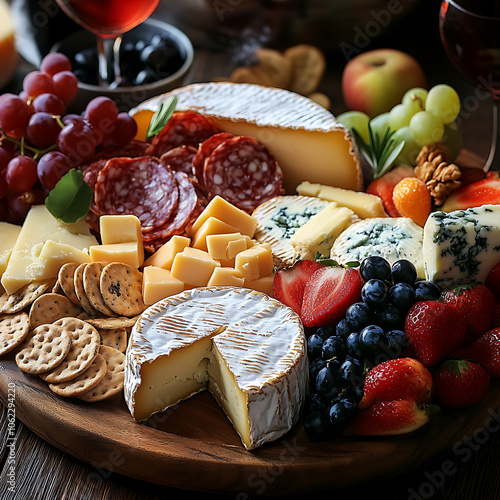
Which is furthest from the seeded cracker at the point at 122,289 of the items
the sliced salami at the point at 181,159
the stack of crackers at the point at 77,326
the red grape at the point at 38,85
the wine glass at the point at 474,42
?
the wine glass at the point at 474,42

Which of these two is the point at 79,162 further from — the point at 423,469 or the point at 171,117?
the point at 423,469

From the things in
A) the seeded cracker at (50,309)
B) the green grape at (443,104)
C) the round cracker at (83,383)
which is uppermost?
the green grape at (443,104)

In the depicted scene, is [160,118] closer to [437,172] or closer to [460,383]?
[437,172]

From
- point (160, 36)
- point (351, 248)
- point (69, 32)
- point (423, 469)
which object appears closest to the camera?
point (423, 469)

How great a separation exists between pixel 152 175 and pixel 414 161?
769mm

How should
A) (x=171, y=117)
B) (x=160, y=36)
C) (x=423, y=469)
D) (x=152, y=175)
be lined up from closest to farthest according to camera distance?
(x=423, y=469) → (x=152, y=175) → (x=171, y=117) → (x=160, y=36)

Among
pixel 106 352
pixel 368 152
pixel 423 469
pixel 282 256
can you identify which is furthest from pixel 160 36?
pixel 423 469

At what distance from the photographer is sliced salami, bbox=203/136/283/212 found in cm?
177

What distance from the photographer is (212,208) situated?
1618 mm

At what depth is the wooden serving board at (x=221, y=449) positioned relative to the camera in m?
1.13

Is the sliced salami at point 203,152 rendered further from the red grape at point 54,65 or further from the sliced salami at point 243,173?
the red grape at point 54,65

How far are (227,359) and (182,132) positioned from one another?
88 centimetres

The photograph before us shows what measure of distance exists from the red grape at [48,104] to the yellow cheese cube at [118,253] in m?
0.45

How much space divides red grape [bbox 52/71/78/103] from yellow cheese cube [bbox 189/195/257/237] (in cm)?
56
